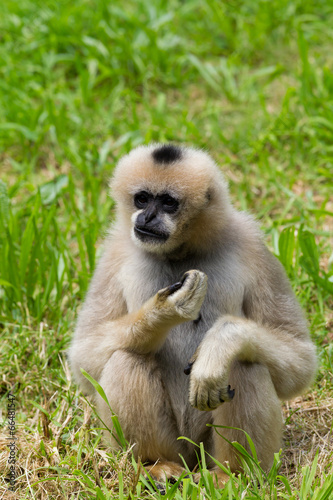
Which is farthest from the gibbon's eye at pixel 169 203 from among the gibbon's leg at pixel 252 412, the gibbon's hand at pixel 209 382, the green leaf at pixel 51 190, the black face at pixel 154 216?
the green leaf at pixel 51 190

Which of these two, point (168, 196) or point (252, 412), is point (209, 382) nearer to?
point (252, 412)

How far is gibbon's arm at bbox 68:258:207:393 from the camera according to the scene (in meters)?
3.81

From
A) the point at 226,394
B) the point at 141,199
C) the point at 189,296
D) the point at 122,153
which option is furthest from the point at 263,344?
the point at 122,153

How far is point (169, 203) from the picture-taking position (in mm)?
4230

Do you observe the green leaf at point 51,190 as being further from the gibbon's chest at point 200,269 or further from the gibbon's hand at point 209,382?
the gibbon's hand at point 209,382

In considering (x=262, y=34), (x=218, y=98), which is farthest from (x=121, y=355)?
(x=262, y=34)

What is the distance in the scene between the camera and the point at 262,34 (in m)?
8.95

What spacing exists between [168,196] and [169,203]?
49mm

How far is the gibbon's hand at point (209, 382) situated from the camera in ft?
12.2

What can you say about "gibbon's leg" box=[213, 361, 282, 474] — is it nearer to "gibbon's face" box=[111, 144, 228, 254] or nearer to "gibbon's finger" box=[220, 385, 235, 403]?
"gibbon's finger" box=[220, 385, 235, 403]

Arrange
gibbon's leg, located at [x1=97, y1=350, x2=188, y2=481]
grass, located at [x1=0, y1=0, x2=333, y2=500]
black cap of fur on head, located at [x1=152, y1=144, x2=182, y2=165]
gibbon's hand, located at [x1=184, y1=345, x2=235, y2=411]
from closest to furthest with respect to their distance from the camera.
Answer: gibbon's hand, located at [x1=184, y1=345, x2=235, y2=411] < gibbon's leg, located at [x1=97, y1=350, x2=188, y2=481] < black cap of fur on head, located at [x1=152, y1=144, x2=182, y2=165] < grass, located at [x1=0, y1=0, x2=333, y2=500]

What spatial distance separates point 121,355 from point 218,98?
525cm

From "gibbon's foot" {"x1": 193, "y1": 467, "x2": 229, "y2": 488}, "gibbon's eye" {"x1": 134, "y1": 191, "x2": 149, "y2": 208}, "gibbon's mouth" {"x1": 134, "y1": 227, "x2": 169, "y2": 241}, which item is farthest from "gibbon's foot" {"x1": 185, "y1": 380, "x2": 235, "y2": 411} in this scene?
"gibbon's eye" {"x1": 134, "y1": 191, "x2": 149, "y2": 208}

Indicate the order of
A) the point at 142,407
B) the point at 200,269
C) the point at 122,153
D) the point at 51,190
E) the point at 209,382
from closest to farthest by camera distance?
the point at 209,382 → the point at 142,407 → the point at 200,269 → the point at 51,190 → the point at 122,153
